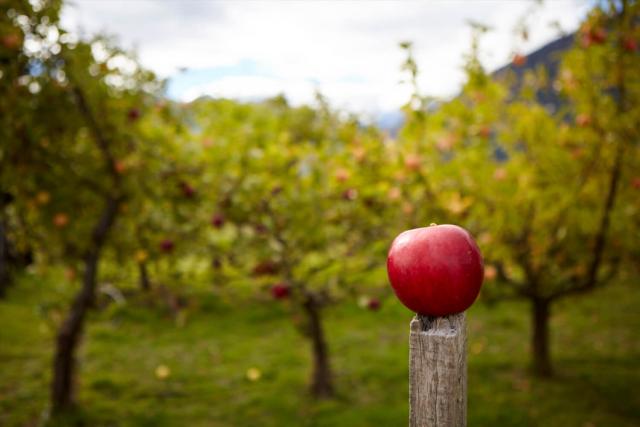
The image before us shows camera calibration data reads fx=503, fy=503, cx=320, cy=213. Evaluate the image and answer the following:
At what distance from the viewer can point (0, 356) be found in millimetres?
6699

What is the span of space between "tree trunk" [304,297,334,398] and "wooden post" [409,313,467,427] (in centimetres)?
418

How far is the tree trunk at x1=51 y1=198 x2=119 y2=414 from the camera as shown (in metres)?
4.75

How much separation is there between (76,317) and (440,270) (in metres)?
4.43

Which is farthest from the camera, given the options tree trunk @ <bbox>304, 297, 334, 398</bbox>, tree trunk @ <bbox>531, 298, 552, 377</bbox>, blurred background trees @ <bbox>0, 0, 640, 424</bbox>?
tree trunk @ <bbox>531, 298, 552, 377</bbox>

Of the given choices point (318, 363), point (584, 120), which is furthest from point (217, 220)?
point (584, 120)

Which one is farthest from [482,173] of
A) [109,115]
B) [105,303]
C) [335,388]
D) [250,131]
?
[105,303]

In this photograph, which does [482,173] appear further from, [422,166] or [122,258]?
[122,258]

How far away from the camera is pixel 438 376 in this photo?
52.1 inches

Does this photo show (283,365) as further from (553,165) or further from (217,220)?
(553,165)

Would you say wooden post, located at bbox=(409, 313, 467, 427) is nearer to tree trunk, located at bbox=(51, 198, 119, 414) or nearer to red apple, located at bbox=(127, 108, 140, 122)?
red apple, located at bbox=(127, 108, 140, 122)

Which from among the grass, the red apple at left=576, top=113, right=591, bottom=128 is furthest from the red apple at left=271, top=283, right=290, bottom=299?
the red apple at left=576, top=113, right=591, bottom=128

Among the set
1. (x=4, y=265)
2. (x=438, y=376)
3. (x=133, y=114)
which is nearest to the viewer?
(x=438, y=376)

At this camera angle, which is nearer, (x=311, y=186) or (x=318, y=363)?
(x=311, y=186)

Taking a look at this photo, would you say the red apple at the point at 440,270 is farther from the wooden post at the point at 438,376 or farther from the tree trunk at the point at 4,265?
the tree trunk at the point at 4,265
